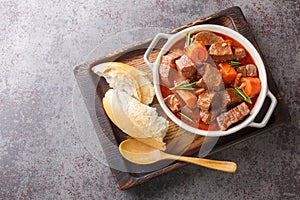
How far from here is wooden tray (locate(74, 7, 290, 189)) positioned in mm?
1814

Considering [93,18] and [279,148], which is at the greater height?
[93,18]

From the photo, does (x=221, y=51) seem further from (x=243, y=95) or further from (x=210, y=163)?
(x=210, y=163)

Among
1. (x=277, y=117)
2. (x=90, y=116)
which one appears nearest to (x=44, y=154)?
(x=90, y=116)

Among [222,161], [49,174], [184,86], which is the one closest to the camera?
[184,86]

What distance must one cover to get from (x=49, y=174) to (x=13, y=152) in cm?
20

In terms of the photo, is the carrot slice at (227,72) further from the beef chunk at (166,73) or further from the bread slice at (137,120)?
the bread slice at (137,120)

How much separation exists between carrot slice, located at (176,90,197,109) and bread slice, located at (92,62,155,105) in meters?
0.15

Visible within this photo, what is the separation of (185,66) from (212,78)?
12cm

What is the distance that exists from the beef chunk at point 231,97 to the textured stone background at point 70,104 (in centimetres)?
30

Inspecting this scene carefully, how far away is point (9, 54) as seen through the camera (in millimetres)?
2104

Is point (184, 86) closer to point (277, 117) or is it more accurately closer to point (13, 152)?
point (277, 117)

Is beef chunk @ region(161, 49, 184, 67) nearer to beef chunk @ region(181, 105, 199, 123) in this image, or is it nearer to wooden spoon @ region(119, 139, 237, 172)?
beef chunk @ region(181, 105, 199, 123)

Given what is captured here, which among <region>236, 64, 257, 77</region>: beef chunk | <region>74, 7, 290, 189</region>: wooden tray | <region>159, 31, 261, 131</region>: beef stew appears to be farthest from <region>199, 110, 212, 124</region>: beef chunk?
<region>236, 64, 257, 77</region>: beef chunk

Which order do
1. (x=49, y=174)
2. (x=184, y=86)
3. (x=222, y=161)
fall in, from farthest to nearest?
(x=49, y=174) < (x=222, y=161) < (x=184, y=86)
